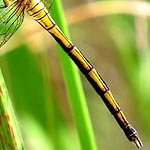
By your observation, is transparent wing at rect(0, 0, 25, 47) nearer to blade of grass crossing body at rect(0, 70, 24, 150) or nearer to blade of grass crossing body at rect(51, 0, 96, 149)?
blade of grass crossing body at rect(51, 0, 96, 149)

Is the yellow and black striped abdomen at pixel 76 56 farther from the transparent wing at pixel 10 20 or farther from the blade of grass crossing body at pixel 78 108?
the blade of grass crossing body at pixel 78 108

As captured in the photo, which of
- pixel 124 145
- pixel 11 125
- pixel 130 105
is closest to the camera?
pixel 11 125

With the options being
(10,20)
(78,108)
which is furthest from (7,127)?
(10,20)

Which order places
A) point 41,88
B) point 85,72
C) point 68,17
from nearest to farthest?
point 85,72 → point 41,88 → point 68,17

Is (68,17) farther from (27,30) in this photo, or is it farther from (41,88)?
(41,88)

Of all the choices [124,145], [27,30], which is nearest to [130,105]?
[124,145]

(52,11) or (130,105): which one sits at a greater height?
(130,105)

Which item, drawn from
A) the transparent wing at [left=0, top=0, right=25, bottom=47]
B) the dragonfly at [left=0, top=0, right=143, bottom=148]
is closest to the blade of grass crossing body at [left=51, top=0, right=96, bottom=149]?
the dragonfly at [left=0, top=0, right=143, bottom=148]

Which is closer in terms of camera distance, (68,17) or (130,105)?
(68,17)
